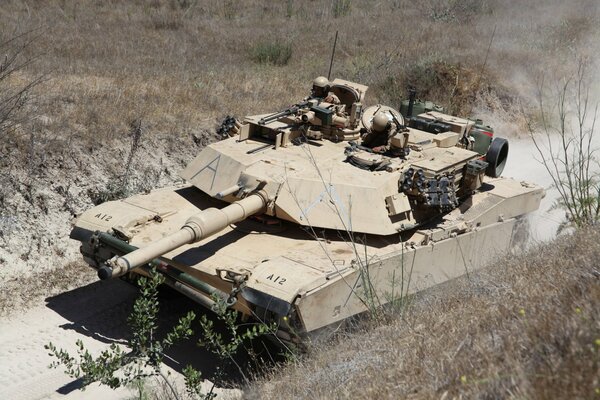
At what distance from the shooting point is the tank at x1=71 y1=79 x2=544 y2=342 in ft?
26.0

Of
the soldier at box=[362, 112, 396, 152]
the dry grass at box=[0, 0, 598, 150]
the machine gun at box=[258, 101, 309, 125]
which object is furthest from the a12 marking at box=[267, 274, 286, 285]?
the dry grass at box=[0, 0, 598, 150]

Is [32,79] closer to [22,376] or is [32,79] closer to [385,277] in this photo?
[22,376]

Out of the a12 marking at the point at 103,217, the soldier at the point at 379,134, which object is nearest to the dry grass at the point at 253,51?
the a12 marking at the point at 103,217

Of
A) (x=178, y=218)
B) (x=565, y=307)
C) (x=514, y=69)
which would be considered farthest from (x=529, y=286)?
(x=514, y=69)

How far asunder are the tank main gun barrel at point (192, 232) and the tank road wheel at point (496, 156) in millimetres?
3845

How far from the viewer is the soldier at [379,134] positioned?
9719 mm

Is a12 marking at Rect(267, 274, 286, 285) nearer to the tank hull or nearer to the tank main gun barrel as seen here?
the tank hull

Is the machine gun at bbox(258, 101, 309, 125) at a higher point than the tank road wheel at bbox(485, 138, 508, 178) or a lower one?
higher

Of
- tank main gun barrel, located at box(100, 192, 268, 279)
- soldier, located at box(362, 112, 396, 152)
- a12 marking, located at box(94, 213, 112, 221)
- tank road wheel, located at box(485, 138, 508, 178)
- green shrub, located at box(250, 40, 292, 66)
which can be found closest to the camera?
tank main gun barrel, located at box(100, 192, 268, 279)

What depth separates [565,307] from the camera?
5133 mm

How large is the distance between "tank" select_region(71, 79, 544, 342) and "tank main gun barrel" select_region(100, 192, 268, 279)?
0.04 feet

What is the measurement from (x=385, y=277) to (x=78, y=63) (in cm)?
970

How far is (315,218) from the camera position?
8.84 metres

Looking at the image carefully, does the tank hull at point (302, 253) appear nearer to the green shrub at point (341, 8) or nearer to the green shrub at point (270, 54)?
the green shrub at point (270, 54)
